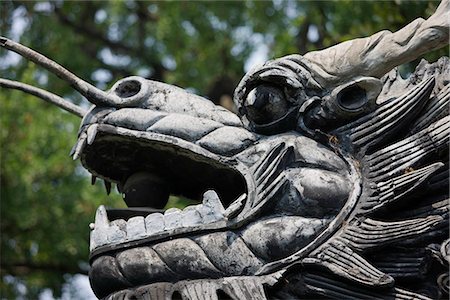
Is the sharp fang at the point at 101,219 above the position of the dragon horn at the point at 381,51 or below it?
below

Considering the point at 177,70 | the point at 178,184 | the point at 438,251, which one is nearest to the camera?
the point at 438,251

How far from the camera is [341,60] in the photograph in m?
3.13

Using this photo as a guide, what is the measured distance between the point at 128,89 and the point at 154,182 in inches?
10.4

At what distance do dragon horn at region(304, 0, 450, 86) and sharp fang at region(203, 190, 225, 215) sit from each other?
0.40 metres

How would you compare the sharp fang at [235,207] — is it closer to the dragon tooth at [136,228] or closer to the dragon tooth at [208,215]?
the dragon tooth at [208,215]

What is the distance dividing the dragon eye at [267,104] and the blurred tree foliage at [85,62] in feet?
9.62

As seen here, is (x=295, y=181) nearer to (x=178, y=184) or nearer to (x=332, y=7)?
(x=178, y=184)

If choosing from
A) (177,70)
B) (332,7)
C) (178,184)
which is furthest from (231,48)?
(178,184)

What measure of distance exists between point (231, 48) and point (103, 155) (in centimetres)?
852

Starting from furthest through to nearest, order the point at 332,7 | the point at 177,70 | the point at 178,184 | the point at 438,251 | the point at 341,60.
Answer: the point at 177,70 < the point at 332,7 < the point at 178,184 < the point at 341,60 < the point at 438,251

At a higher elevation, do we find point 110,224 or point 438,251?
point 110,224

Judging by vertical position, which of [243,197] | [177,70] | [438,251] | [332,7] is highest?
[177,70]

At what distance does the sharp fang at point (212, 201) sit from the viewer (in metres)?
3.04

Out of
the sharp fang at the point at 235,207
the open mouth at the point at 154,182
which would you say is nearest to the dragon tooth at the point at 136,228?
the open mouth at the point at 154,182
